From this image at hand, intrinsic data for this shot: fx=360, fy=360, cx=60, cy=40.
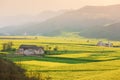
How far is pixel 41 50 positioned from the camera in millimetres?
95500

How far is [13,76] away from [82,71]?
80.1ft

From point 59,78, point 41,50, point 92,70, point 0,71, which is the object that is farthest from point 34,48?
point 0,71

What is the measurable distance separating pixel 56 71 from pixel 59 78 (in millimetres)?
7830

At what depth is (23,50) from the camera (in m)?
96.2

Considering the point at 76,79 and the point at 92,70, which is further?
the point at 92,70

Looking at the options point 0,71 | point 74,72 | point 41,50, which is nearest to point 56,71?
point 74,72

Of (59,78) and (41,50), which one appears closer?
(59,78)

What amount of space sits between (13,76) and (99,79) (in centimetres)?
1475

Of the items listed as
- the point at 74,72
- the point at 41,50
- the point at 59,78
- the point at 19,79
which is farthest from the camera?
the point at 41,50

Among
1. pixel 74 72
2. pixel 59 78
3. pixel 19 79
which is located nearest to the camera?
pixel 19 79

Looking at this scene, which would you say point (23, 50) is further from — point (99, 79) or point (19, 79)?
point (19, 79)

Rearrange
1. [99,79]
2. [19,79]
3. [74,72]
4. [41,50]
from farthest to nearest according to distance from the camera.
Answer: [41,50] < [74,72] < [99,79] < [19,79]

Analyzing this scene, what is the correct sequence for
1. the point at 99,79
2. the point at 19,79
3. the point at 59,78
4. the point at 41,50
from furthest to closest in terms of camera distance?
the point at 41,50 < the point at 59,78 < the point at 99,79 < the point at 19,79

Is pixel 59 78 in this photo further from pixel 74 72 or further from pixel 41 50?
pixel 41 50
